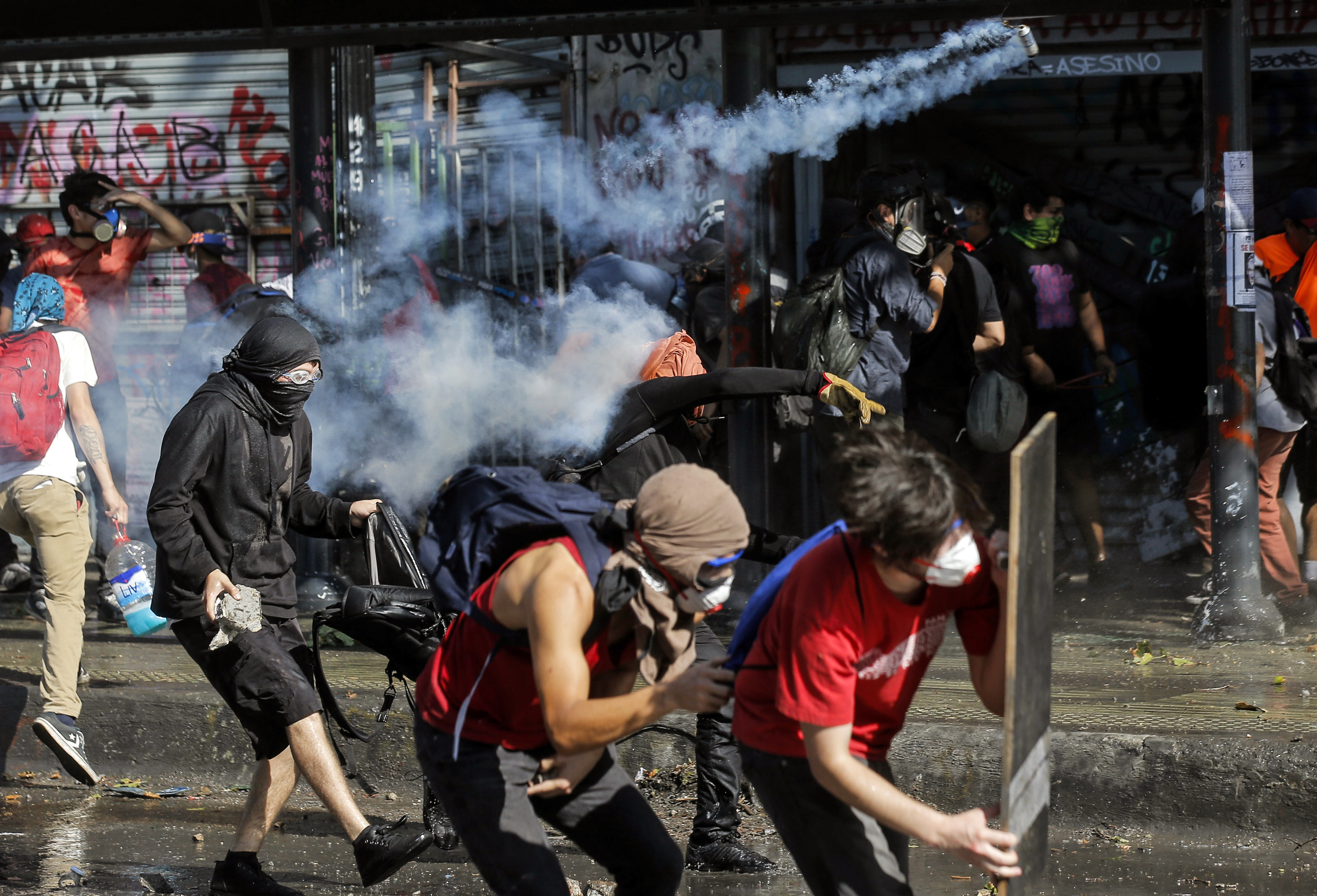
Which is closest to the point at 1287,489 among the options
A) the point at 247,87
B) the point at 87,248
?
the point at 87,248

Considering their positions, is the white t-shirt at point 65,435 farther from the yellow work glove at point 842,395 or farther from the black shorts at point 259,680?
the yellow work glove at point 842,395

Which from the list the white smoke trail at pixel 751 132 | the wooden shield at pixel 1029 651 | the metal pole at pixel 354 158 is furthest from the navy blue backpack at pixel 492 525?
the metal pole at pixel 354 158

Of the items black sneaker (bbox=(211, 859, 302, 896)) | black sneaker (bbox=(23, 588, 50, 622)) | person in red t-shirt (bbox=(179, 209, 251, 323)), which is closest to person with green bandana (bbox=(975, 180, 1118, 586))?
person in red t-shirt (bbox=(179, 209, 251, 323))

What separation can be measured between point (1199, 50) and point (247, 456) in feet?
19.2

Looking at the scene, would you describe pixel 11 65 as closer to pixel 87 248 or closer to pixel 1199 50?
pixel 87 248

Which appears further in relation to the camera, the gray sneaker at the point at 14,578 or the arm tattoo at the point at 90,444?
the gray sneaker at the point at 14,578

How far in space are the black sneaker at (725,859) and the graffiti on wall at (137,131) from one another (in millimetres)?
6564

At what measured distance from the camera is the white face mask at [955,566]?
7.78 ft

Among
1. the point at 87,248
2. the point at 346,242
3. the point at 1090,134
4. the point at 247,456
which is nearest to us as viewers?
the point at 247,456

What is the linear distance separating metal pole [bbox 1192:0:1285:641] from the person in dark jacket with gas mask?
11.9 ft

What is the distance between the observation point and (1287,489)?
674 cm

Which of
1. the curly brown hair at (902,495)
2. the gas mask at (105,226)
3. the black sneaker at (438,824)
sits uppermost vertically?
the gas mask at (105,226)

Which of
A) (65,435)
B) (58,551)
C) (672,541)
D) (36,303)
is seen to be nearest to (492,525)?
(672,541)

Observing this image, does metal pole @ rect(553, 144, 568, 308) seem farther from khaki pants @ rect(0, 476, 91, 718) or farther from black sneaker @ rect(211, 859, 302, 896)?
black sneaker @ rect(211, 859, 302, 896)
